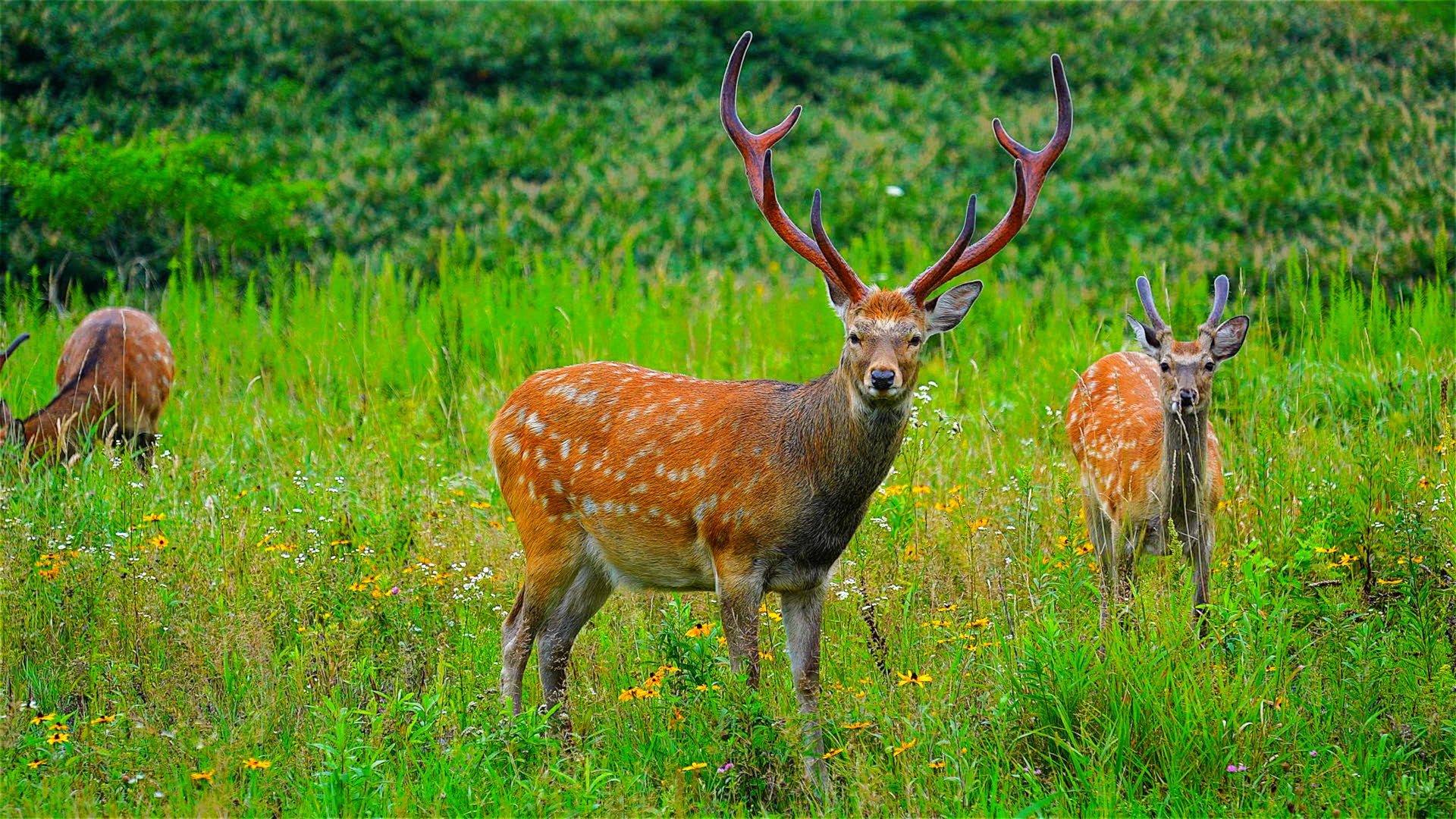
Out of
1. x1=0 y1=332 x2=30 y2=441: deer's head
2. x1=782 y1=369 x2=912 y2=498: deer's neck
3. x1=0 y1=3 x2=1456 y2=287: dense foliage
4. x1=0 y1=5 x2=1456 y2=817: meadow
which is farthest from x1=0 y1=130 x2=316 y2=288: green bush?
x1=782 y1=369 x2=912 y2=498: deer's neck

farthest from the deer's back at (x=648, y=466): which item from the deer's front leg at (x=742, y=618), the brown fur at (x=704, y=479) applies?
the deer's front leg at (x=742, y=618)

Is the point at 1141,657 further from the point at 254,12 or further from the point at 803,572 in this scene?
the point at 254,12

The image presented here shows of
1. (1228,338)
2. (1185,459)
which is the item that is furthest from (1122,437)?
(1228,338)

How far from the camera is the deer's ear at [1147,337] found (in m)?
5.99

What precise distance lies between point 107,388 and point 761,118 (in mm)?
8462

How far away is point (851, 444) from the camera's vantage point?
4816 millimetres

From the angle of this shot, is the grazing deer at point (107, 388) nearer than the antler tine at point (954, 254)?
No

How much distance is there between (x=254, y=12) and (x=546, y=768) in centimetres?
1411

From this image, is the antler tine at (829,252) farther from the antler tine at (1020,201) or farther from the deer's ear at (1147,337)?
the deer's ear at (1147,337)

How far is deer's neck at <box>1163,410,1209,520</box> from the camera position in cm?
579

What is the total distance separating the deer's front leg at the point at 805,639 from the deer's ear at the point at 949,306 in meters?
1.05

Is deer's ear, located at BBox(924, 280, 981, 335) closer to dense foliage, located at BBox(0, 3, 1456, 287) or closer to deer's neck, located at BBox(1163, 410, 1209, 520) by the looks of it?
deer's neck, located at BBox(1163, 410, 1209, 520)

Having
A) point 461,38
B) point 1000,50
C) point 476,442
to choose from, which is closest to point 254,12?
point 461,38

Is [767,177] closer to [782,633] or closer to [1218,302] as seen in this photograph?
[782,633]
